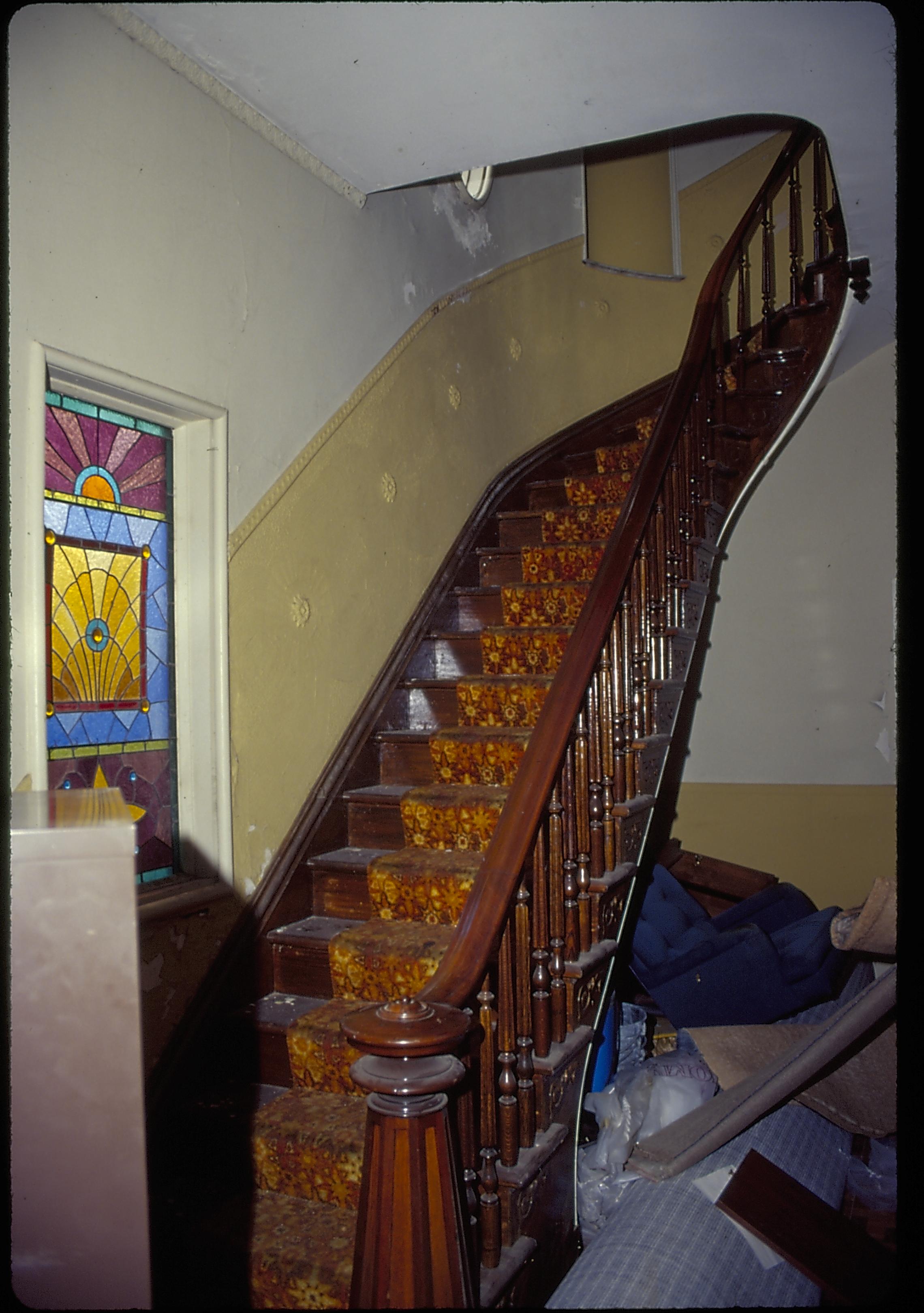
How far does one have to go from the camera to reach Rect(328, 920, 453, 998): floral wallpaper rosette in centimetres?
243

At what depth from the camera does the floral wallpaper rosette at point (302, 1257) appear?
187 cm

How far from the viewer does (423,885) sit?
270 cm

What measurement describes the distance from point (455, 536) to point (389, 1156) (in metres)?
2.85

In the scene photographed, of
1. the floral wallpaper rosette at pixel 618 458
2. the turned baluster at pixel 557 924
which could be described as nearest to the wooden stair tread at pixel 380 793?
the turned baluster at pixel 557 924

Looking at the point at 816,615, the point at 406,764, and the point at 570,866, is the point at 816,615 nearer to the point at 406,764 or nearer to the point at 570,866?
the point at 406,764

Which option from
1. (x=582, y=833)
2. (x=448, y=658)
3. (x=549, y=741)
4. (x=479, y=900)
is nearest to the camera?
(x=479, y=900)

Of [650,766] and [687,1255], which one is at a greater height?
[650,766]

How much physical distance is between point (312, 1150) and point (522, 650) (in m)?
1.90

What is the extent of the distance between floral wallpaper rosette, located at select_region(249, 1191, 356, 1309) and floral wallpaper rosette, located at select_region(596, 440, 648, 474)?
320cm

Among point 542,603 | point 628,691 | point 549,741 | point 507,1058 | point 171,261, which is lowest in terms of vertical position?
point 507,1058

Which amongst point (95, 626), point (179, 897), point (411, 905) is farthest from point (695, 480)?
point (179, 897)

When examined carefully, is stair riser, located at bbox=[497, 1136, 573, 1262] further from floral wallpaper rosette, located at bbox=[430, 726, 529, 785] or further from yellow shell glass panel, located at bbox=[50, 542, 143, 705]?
yellow shell glass panel, located at bbox=[50, 542, 143, 705]

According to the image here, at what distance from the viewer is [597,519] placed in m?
3.93

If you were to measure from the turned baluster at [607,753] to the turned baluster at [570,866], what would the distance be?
0.15 meters
